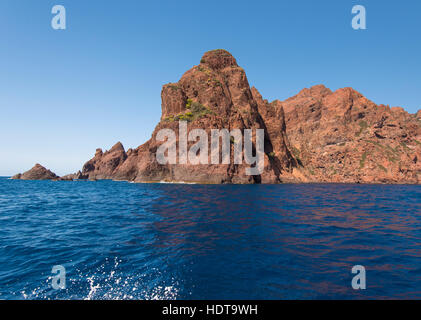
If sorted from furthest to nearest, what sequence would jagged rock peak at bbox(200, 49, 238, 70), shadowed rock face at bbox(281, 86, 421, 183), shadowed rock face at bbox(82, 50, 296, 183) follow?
1. shadowed rock face at bbox(281, 86, 421, 183)
2. jagged rock peak at bbox(200, 49, 238, 70)
3. shadowed rock face at bbox(82, 50, 296, 183)

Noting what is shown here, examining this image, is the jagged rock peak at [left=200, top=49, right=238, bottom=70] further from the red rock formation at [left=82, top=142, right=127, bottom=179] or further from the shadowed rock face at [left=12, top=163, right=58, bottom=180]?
the shadowed rock face at [left=12, top=163, right=58, bottom=180]

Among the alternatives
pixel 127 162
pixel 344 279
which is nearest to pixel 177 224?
pixel 344 279

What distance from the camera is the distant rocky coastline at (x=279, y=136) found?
73.6 meters

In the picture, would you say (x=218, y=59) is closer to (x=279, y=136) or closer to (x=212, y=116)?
(x=212, y=116)

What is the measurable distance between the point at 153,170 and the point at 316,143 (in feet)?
381

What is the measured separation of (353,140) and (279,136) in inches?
2609

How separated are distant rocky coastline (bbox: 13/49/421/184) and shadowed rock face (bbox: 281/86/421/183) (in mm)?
464

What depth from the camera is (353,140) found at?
133 metres

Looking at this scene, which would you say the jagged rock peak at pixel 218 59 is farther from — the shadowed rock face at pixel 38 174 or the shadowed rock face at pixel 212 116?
the shadowed rock face at pixel 38 174

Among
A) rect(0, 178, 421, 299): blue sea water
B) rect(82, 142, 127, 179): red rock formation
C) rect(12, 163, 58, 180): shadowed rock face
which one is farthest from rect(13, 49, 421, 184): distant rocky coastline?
rect(0, 178, 421, 299): blue sea water

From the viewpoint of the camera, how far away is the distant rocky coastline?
73.6 meters

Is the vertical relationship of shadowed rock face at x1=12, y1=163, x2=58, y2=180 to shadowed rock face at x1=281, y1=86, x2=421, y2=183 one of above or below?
below

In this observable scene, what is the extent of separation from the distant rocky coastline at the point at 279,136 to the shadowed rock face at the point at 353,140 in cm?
46
